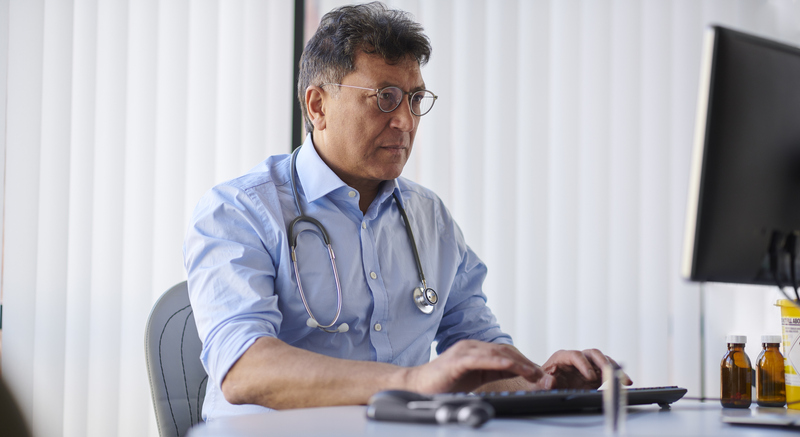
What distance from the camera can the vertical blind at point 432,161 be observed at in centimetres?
209

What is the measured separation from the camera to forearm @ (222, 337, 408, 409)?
975 mm

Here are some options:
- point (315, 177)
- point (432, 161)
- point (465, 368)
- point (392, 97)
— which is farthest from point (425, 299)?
point (432, 161)

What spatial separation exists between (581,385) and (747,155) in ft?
1.85

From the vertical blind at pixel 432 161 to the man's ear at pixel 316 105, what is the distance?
71 cm

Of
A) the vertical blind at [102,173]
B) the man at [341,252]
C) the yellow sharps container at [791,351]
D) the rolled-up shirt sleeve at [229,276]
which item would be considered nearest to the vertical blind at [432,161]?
the vertical blind at [102,173]

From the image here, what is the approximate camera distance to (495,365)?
2.80 feet

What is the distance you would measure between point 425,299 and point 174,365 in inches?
23.2

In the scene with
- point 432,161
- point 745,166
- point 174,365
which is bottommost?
point 174,365

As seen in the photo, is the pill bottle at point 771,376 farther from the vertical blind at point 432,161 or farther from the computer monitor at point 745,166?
the vertical blind at point 432,161

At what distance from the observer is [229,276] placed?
1.21 meters

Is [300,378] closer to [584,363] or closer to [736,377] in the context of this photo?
[584,363]

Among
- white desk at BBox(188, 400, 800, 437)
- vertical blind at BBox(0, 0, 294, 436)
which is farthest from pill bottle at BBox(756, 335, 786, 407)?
vertical blind at BBox(0, 0, 294, 436)

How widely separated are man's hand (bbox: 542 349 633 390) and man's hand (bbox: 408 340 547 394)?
244mm

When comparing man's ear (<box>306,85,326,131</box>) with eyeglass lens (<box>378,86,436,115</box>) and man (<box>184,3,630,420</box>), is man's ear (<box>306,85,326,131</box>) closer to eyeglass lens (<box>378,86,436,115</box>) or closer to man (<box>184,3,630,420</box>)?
man (<box>184,3,630,420</box>)
